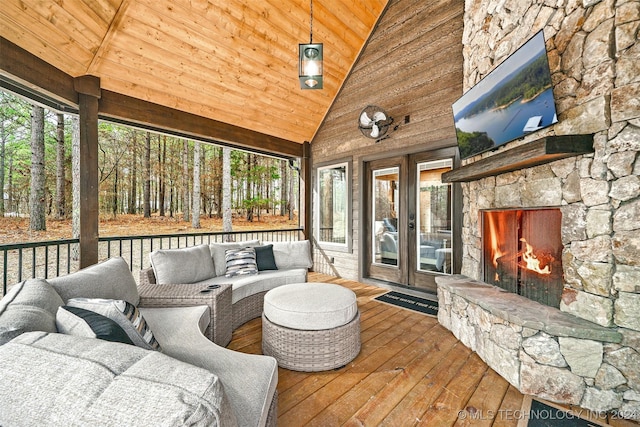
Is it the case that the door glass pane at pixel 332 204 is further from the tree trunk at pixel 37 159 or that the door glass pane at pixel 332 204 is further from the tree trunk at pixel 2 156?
the tree trunk at pixel 2 156

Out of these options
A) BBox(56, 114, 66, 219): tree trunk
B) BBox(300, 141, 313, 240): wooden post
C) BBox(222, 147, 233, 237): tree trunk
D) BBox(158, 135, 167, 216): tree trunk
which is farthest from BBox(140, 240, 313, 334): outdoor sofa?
BBox(158, 135, 167, 216): tree trunk

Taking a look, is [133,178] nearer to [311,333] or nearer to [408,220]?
[408,220]

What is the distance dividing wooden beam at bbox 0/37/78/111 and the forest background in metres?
2.10

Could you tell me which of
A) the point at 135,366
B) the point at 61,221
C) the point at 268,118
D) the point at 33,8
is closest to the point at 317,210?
the point at 268,118

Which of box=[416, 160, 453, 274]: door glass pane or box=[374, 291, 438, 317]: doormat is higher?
box=[416, 160, 453, 274]: door glass pane

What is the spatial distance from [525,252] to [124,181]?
12.1 metres

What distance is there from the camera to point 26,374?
73 centimetres

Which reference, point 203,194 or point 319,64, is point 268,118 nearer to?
point 319,64

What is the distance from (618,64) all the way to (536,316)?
67.6 inches

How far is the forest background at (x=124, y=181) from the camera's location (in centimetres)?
603

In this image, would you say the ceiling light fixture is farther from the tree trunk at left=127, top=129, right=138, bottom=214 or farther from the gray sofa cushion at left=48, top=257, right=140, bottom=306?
the tree trunk at left=127, top=129, right=138, bottom=214

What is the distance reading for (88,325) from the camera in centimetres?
114

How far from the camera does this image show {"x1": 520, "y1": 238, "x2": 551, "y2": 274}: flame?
2203 millimetres

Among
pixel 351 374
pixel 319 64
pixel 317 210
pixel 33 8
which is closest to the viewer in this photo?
pixel 351 374
